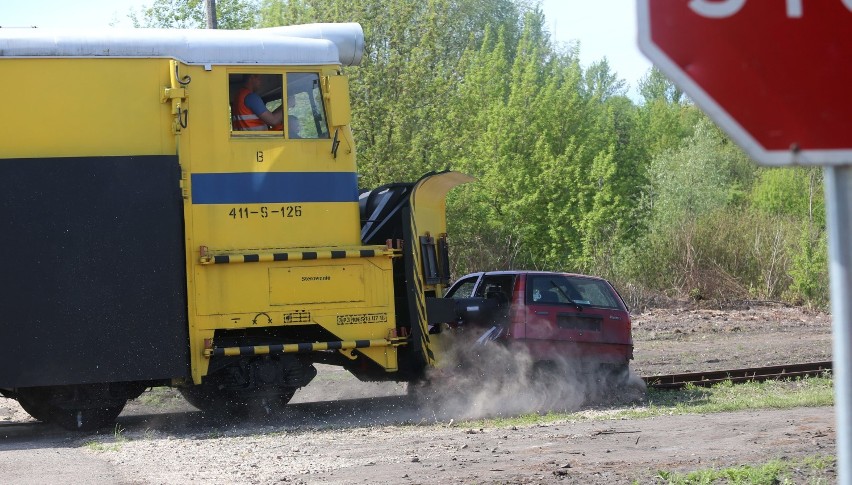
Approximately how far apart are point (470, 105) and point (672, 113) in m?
28.0

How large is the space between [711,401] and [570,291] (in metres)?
2.12

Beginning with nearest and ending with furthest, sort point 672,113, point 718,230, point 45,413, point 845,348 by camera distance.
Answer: point 845,348 < point 45,413 < point 718,230 < point 672,113

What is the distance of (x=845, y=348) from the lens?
1.94 meters

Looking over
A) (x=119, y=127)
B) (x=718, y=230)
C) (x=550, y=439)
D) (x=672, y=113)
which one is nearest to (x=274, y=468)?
Result: (x=550, y=439)

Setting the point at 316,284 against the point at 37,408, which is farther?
the point at 37,408

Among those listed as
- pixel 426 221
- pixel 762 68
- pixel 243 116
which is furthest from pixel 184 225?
pixel 762 68

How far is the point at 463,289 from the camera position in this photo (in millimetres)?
14445

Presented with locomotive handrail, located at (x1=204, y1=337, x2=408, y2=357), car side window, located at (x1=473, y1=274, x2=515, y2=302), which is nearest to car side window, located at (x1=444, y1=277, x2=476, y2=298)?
car side window, located at (x1=473, y1=274, x2=515, y2=302)

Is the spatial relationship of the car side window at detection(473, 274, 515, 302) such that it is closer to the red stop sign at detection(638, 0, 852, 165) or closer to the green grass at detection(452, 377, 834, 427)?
the green grass at detection(452, 377, 834, 427)

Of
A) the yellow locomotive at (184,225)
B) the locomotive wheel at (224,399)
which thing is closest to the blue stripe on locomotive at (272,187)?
the yellow locomotive at (184,225)

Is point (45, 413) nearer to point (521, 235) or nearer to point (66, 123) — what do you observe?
point (66, 123)

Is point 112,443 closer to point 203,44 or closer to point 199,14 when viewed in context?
point 203,44

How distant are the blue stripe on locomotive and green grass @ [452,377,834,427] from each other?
293cm

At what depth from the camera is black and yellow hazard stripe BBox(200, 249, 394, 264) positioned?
11.0 metres
